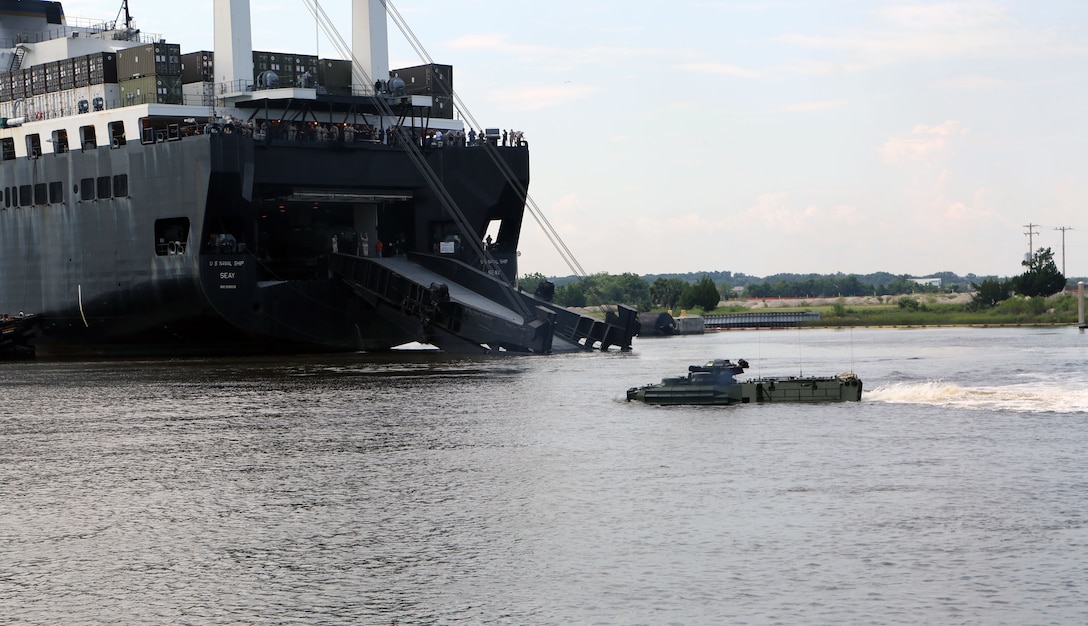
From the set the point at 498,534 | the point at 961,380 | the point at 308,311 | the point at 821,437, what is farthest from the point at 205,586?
the point at 308,311

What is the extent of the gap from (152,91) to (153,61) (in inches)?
49.8

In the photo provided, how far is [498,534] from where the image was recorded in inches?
772

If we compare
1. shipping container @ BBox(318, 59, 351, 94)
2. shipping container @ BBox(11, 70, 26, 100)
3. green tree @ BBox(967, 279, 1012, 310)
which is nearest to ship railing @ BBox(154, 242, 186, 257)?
shipping container @ BBox(318, 59, 351, 94)

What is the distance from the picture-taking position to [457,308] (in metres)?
49.4

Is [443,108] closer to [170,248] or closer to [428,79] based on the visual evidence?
[428,79]

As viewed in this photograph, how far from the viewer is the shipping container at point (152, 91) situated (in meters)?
55.6

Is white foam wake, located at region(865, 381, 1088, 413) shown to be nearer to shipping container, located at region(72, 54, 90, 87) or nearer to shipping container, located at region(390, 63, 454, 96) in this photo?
shipping container, located at region(390, 63, 454, 96)

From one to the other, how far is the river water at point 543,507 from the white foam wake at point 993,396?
0.13 metres

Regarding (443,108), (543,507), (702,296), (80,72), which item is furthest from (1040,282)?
(543,507)

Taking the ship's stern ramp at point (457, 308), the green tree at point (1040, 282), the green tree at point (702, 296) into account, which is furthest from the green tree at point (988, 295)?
the ship's stern ramp at point (457, 308)

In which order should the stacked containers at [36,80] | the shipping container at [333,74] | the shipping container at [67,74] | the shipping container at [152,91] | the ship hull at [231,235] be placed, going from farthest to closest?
1. the stacked containers at [36,80]
2. the shipping container at [67,74]
3. the shipping container at [333,74]
4. the shipping container at [152,91]
5. the ship hull at [231,235]

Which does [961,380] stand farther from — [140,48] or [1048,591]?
[140,48]

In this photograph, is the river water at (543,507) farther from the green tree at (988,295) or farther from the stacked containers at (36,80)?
the green tree at (988,295)

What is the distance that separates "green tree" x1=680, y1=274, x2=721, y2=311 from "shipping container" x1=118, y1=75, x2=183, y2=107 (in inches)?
2616
